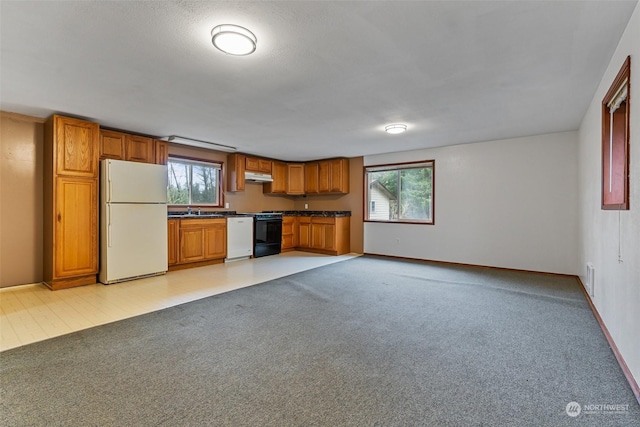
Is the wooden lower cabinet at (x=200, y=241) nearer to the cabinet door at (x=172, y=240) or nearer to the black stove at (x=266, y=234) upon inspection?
the cabinet door at (x=172, y=240)

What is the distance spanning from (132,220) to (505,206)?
602 cm

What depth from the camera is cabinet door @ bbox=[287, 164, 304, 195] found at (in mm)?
7512

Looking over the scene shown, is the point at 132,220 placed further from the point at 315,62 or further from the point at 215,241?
the point at 315,62

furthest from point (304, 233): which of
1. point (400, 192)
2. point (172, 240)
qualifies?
point (172, 240)

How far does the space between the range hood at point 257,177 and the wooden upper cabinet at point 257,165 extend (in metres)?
0.10

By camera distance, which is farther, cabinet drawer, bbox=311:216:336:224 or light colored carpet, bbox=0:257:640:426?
cabinet drawer, bbox=311:216:336:224

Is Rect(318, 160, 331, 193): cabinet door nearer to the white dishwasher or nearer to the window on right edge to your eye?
the window on right edge

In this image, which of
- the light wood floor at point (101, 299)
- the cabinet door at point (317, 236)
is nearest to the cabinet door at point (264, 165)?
the cabinet door at point (317, 236)

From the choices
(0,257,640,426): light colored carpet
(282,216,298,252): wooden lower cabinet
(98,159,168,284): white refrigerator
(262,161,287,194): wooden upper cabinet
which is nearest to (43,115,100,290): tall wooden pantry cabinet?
(98,159,168,284): white refrigerator

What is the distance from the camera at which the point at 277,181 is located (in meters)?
7.29

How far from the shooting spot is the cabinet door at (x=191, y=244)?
518cm

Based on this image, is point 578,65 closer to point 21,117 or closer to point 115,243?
point 115,243

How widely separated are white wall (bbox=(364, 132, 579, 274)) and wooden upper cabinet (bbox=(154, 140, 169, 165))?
456cm

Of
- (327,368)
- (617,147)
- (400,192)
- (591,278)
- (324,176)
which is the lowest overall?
(327,368)
